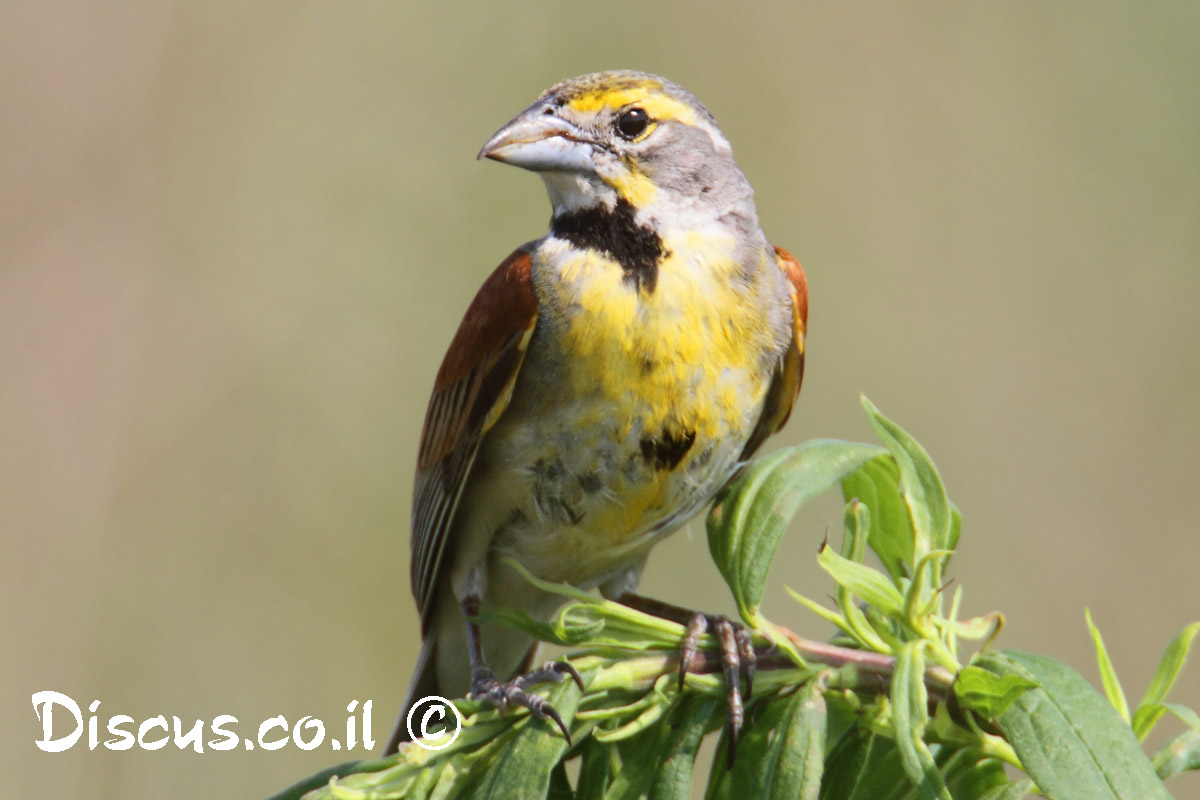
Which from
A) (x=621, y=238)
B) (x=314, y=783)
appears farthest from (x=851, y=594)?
(x=621, y=238)

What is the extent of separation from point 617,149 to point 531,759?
1.66 m

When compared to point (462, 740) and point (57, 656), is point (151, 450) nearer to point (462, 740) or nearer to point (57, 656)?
point (57, 656)

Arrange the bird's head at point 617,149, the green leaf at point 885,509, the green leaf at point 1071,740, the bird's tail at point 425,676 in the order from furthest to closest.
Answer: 1. the bird's tail at point 425,676
2. the bird's head at point 617,149
3. the green leaf at point 885,509
4. the green leaf at point 1071,740

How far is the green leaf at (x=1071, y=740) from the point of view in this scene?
158 centimetres

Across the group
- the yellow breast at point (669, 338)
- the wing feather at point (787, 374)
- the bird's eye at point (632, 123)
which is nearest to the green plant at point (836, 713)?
the yellow breast at point (669, 338)

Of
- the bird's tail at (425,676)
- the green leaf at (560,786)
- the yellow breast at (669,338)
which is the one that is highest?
the yellow breast at (669,338)

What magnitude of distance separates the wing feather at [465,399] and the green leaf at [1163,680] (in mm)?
1545

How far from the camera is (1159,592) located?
540cm

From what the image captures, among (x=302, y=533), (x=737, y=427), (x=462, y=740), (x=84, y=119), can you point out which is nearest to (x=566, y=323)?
(x=737, y=427)

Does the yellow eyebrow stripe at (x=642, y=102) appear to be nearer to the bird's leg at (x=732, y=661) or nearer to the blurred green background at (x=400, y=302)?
the bird's leg at (x=732, y=661)

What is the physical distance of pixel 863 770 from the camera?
6.09ft

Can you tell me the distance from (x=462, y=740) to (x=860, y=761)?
57 centimetres

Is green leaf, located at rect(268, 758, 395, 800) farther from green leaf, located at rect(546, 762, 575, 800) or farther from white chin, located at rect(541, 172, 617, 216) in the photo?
white chin, located at rect(541, 172, 617, 216)

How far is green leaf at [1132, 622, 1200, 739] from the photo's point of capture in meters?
1.85
